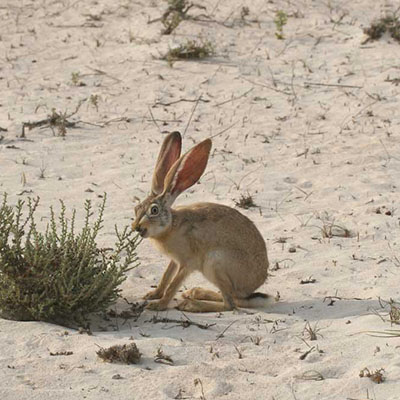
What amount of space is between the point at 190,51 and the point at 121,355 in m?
6.95

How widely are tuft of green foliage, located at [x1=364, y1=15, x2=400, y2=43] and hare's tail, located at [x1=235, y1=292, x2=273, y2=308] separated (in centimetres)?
618

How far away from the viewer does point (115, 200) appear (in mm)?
8438

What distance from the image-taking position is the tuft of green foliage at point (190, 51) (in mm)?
11531

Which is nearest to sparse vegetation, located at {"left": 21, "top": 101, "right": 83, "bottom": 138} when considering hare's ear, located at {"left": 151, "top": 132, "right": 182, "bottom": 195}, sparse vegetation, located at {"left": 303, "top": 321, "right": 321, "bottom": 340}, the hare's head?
hare's ear, located at {"left": 151, "top": 132, "right": 182, "bottom": 195}

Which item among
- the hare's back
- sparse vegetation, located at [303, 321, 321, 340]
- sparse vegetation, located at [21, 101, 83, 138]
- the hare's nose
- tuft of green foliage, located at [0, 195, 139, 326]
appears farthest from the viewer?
sparse vegetation, located at [21, 101, 83, 138]

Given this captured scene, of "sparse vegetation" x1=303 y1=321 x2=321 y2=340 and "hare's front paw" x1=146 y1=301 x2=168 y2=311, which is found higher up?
"sparse vegetation" x1=303 y1=321 x2=321 y2=340

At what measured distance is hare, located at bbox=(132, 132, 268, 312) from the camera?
6.31 meters

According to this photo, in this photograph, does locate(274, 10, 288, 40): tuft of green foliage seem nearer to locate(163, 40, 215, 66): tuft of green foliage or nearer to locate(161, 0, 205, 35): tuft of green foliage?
locate(163, 40, 215, 66): tuft of green foliage

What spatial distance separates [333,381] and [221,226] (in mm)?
1797

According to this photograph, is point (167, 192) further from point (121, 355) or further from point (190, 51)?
point (190, 51)

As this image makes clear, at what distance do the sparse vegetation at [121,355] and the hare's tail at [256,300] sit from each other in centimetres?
136

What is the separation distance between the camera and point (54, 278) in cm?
586

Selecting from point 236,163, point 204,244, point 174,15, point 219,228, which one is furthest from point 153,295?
point 174,15

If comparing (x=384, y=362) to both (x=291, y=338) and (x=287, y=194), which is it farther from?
(x=287, y=194)
